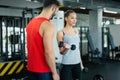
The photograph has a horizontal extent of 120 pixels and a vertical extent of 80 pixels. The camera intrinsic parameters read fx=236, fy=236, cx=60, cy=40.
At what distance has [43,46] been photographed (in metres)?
2.12

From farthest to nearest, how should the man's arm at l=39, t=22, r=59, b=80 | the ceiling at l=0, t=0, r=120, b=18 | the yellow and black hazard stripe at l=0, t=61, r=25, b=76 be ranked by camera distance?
the ceiling at l=0, t=0, r=120, b=18
the yellow and black hazard stripe at l=0, t=61, r=25, b=76
the man's arm at l=39, t=22, r=59, b=80

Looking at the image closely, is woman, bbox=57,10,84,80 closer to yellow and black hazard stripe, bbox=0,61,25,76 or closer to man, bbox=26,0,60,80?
man, bbox=26,0,60,80

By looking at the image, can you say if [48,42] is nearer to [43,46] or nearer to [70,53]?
[43,46]

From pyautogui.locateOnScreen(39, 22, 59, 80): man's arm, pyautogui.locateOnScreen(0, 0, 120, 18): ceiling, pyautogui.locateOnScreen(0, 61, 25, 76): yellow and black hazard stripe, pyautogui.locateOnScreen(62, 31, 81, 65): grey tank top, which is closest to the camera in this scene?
pyautogui.locateOnScreen(39, 22, 59, 80): man's arm

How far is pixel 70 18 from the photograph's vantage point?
296 cm

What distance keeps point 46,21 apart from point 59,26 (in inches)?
97.5

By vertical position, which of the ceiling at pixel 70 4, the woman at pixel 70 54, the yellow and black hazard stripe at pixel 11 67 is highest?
the ceiling at pixel 70 4

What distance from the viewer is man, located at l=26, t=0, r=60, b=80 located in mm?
2098

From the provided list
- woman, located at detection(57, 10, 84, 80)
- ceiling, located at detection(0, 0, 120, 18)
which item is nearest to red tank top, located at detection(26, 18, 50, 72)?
woman, located at detection(57, 10, 84, 80)

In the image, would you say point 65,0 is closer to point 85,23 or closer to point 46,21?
point 46,21

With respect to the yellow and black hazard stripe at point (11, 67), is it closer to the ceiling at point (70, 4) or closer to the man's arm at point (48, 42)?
the ceiling at point (70, 4)

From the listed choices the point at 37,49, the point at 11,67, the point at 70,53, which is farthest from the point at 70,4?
the point at 37,49

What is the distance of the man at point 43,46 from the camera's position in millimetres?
2098

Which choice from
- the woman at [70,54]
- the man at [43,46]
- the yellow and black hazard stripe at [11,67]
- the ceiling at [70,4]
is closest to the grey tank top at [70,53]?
the woman at [70,54]
